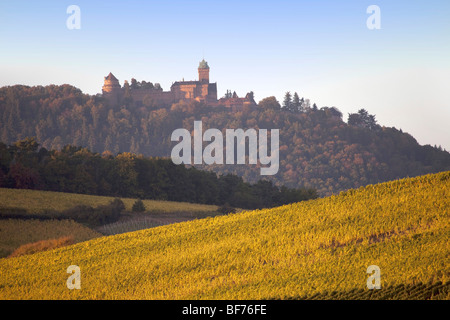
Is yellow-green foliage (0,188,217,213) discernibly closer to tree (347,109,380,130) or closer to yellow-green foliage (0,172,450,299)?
yellow-green foliage (0,172,450,299)

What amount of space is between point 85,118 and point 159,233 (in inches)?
6381

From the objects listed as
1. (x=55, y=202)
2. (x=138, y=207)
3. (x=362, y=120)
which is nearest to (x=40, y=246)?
(x=55, y=202)

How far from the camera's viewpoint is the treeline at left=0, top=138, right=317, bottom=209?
72.8 m

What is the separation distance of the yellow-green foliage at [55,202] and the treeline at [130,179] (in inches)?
240

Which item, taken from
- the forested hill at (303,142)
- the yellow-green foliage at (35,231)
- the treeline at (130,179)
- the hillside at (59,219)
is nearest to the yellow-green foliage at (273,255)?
the yellow-green foliage at (35,231)

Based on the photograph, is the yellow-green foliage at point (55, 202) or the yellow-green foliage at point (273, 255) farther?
the yellow-green foliage at point (55, 202)

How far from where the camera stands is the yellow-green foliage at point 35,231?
45.8m

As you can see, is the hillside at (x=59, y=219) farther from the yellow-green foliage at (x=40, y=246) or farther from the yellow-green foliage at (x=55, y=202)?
the yellow-green foliage at (x=40, y=246)

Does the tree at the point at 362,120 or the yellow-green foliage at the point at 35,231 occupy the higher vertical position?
the tree at the point at 362,120

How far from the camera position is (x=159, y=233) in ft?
135

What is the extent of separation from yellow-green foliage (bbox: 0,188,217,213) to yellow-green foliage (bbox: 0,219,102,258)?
300cm

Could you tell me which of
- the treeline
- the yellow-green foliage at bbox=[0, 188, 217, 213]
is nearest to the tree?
the treeline

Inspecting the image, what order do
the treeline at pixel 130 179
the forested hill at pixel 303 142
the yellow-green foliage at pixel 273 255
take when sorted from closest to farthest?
the yellow-green foliage at pixel 273 255 → the treeline at pixel 130 179 → the forested hill at pixel 303 142
